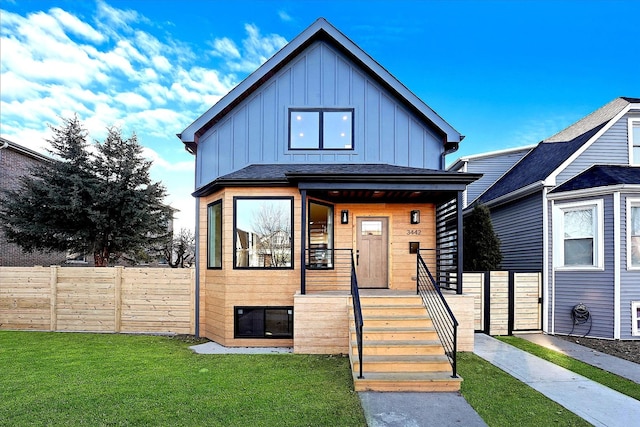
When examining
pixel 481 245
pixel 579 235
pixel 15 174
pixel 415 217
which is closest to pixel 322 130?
pixel 415 217

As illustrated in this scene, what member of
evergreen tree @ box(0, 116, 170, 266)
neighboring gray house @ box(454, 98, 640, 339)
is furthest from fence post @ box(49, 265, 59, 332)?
neighboring gray house @ box(454, 98, 640, 339)

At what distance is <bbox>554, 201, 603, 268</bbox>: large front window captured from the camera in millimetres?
8391

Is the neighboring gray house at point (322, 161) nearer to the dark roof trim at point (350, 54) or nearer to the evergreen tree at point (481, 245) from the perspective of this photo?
the dark roof trim at point (350, 54)

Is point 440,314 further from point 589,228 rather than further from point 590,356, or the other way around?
point 589,228

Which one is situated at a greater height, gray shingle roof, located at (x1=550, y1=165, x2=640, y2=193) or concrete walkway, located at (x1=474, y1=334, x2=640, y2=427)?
gray shingle roof, located at (x1=550, y1=165, x2=640, y2=193)

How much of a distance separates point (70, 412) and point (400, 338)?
4694 mm

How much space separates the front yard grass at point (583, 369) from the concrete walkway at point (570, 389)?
195mm

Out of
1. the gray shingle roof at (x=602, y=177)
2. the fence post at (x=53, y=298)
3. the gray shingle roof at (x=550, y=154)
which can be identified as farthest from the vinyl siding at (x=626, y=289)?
the fence post at (x=53, y=298)

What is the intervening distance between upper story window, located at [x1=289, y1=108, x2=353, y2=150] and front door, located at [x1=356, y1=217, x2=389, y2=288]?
2325 mm

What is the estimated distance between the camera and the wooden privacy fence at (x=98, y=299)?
28.9 feet

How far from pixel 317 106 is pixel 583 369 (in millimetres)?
7706

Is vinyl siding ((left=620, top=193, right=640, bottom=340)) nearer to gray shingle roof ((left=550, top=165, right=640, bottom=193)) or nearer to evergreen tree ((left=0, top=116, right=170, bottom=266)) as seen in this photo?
gray shingle roof ((left=550, top=165, right=640, bottom=193))

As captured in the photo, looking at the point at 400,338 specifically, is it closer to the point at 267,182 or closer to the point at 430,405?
the point at 430,405

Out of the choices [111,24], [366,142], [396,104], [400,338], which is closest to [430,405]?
[400,338]
